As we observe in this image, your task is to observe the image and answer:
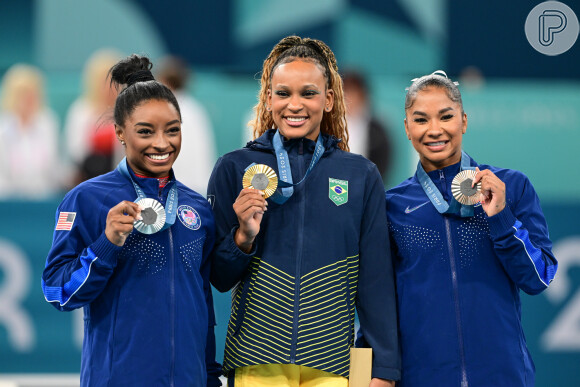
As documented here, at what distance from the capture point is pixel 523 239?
349 centimetres

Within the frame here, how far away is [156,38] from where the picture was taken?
10391 millimetres

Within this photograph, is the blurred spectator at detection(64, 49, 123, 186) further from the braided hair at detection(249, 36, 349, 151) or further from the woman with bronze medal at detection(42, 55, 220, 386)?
the woman with bronze medal at detection(42, 55, 220, 386)

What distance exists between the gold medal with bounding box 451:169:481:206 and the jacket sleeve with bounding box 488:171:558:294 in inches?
4.6

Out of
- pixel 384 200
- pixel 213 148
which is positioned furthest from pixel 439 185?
pixel 213 148

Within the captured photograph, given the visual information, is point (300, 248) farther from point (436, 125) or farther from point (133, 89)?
point (133, 89)

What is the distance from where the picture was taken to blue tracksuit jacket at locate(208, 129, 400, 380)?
351 centimetres

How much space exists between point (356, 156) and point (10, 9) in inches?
340

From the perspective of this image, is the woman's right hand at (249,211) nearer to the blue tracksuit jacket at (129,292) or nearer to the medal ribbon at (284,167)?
the medal ribbon at (284,167)

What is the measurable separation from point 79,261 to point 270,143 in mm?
1030

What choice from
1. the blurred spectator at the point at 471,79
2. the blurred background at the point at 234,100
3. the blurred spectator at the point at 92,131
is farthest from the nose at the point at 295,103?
the blurred spectator at the point at 471,79

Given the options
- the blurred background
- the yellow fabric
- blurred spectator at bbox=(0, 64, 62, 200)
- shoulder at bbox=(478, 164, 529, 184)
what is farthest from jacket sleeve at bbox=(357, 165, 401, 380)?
blurred spectator at bbox=(0, 64, 62, 200)

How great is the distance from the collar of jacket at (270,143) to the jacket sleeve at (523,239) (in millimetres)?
800

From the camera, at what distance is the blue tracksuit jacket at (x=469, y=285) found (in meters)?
3.53

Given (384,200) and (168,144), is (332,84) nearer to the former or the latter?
(384,200)
